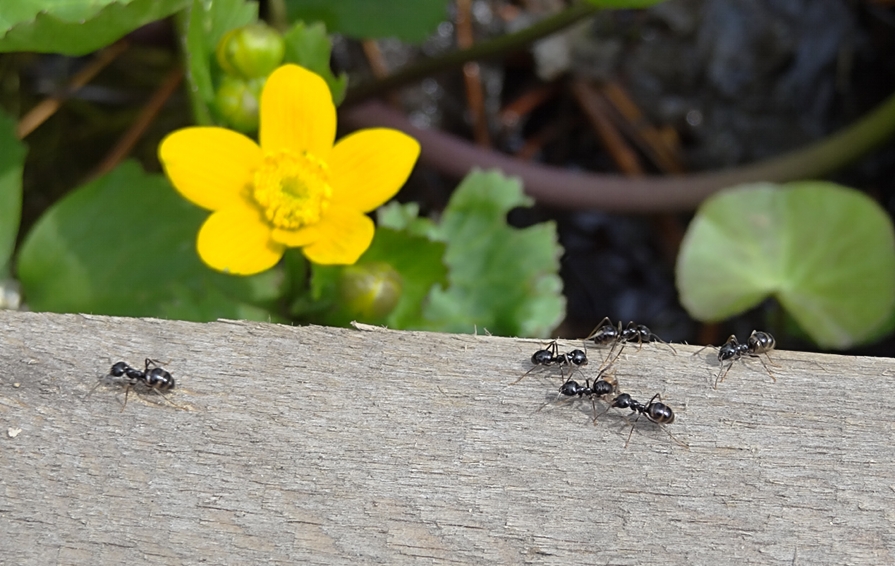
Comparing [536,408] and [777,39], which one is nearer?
[536,408]

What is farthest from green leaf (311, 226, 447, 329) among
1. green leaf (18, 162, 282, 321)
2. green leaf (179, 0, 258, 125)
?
green leaf (179, 0, 258, 125)

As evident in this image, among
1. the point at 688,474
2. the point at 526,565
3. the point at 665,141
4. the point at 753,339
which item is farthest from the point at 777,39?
the point at 526,565

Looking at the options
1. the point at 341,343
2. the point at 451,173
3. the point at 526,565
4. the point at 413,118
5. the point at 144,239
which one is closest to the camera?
the point at 526,565

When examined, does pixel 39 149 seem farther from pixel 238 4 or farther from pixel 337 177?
pixel 337 177

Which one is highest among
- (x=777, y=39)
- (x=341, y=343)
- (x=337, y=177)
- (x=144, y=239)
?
(x=777, y=39)

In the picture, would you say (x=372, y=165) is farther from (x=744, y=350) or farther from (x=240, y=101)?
(x=744, y=350)

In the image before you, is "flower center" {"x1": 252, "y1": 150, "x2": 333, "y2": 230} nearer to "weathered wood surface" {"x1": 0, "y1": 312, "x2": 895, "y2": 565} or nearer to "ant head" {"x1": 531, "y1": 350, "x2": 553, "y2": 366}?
"weathered wood surface" {"x1": 0, "y1": 312, "x2": 895, "y2": 565}
